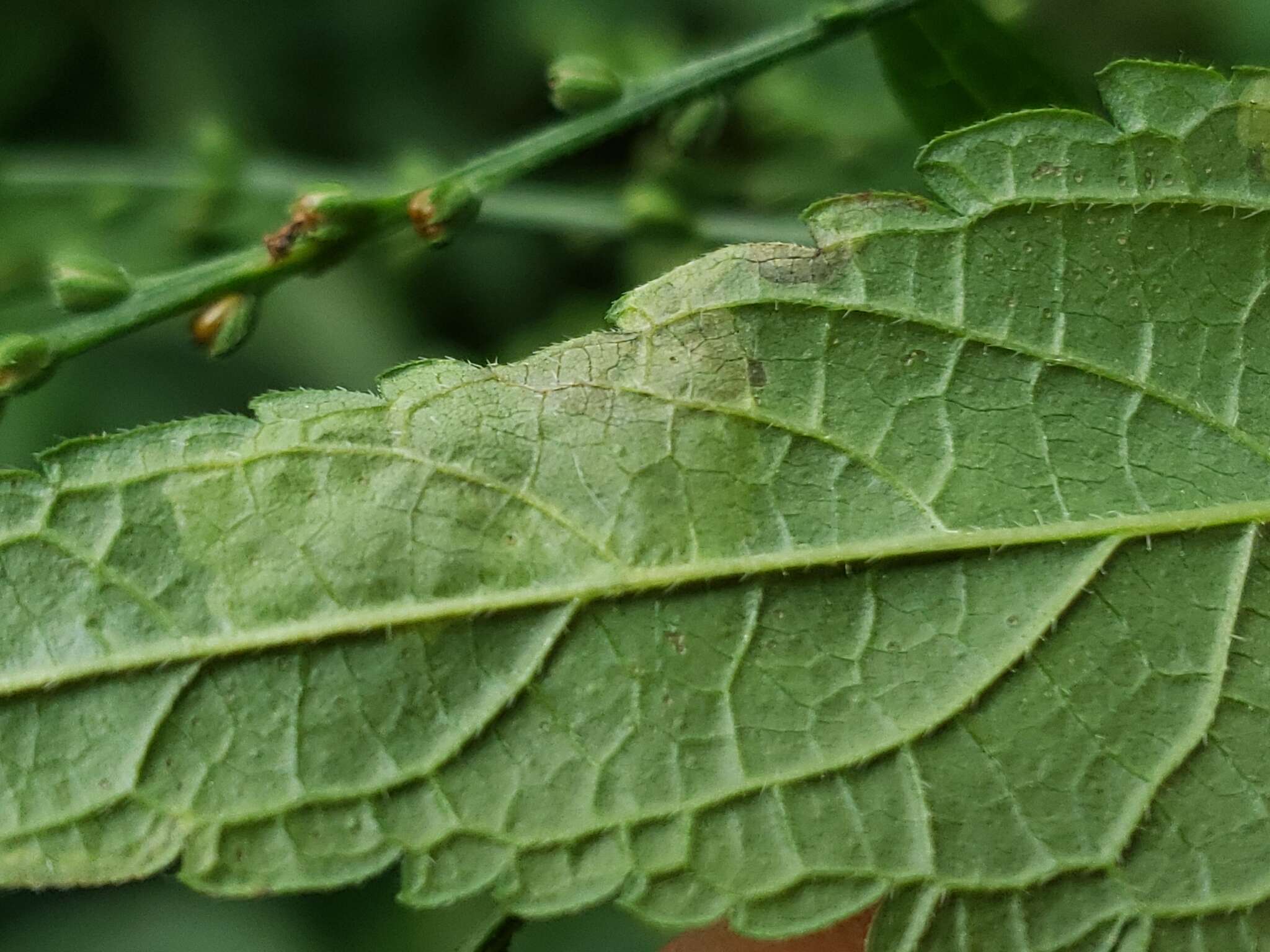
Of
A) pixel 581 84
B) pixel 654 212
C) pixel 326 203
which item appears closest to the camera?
pixel 326 203

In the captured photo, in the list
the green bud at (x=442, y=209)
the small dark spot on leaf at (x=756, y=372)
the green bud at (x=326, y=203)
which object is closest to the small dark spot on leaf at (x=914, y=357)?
the small dark spot on leaf at (x=756, y=372)

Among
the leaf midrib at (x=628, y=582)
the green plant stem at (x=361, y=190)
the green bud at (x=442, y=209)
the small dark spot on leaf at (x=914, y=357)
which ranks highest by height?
the green plant stem at (x=361, y=190)

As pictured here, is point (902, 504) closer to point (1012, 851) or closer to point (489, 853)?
point (1012, 851)

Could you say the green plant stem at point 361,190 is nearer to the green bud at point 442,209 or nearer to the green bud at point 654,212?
the green bud at point 654,212

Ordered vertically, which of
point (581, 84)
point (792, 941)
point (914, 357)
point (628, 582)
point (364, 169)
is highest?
point (364, 169)

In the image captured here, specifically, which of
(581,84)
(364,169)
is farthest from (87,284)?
(364,169)

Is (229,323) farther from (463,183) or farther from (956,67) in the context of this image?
(956,67)
